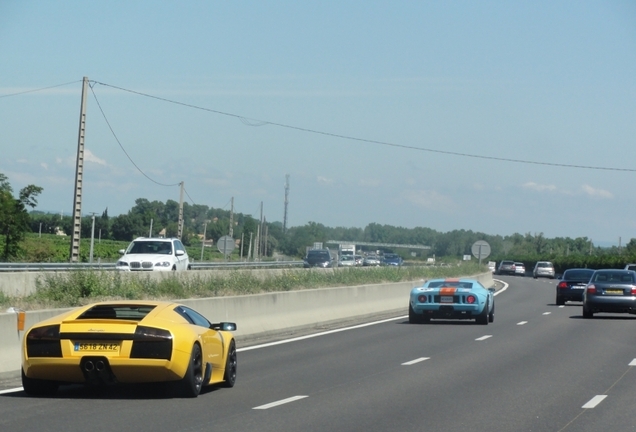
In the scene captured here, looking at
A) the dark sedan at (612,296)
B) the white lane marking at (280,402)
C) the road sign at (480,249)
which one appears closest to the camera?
the white lane marking at (280,402)

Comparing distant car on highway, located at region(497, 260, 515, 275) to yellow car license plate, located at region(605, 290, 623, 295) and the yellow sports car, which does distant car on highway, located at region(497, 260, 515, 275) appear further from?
the yellow sports car

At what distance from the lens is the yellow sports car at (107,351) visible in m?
11.0

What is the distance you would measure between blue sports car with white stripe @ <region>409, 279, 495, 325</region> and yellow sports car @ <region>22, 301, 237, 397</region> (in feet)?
49.4

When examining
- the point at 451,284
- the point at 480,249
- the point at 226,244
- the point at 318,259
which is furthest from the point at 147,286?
the point at 318,259

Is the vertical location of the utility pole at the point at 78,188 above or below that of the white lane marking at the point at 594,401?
above

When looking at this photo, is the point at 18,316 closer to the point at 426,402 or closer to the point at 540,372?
the point at 426,402

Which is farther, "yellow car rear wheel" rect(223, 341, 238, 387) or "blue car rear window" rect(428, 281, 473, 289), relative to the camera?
"blue car rear window" rect(428, 281, 473, 289)

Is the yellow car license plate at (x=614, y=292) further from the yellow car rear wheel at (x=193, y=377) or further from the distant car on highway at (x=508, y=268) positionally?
the distant car on highway at (x=508, y=268)

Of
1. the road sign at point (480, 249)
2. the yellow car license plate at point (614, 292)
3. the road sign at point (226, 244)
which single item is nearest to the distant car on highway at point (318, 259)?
the road sign at point (226, 244)

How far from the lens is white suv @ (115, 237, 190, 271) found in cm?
3653

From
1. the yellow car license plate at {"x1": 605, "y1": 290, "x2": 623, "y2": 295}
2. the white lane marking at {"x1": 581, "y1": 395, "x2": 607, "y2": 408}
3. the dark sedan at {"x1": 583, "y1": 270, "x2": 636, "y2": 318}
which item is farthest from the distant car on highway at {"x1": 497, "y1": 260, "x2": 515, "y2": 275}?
the white lane marking at {"x1": 581, "y1": 395, "x2": 607, "y2": 408}

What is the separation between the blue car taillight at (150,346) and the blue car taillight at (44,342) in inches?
32.0

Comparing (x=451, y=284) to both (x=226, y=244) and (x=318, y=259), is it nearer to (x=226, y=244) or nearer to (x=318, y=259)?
(x=226, y=244)

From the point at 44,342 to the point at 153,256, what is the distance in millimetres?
25973
